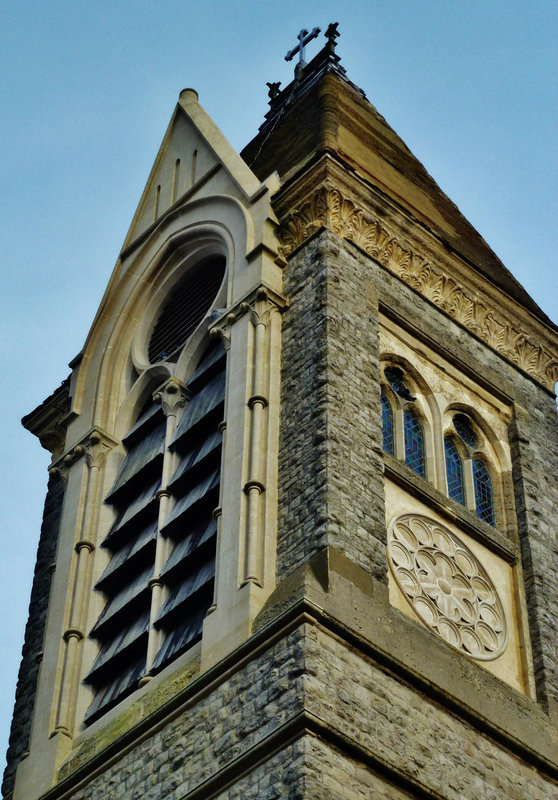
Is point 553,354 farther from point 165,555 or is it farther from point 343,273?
point 165,555

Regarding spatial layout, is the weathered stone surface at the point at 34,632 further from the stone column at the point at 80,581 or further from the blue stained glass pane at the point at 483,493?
the blue stained glass pane at the point at 483,493

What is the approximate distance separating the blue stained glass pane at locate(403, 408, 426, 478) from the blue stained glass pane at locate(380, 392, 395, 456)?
0.71 ft

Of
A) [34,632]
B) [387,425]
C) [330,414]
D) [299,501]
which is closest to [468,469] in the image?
[387,425]

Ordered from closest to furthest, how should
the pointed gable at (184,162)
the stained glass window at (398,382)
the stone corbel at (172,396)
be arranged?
the stained glass window at (398,382) < the stone corbel at (172,396) < the pointed gable at (184,162)

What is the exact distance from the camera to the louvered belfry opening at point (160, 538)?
2325 centimetres

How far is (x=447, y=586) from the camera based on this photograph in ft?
77.3

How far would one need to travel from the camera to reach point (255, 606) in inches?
847

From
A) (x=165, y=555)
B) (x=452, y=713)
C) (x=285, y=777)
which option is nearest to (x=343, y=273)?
(x=165, y=555)

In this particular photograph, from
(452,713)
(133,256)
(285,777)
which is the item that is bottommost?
(285,777)

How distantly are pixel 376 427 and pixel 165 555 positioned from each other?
121 inches

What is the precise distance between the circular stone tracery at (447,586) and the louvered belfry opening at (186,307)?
5.17 meters

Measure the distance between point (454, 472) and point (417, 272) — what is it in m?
3.15

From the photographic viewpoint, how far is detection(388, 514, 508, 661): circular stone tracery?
74.9ft

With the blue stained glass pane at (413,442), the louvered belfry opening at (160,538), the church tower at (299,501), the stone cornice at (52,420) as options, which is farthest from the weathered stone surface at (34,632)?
the blue stained glass pane at (413,442)
